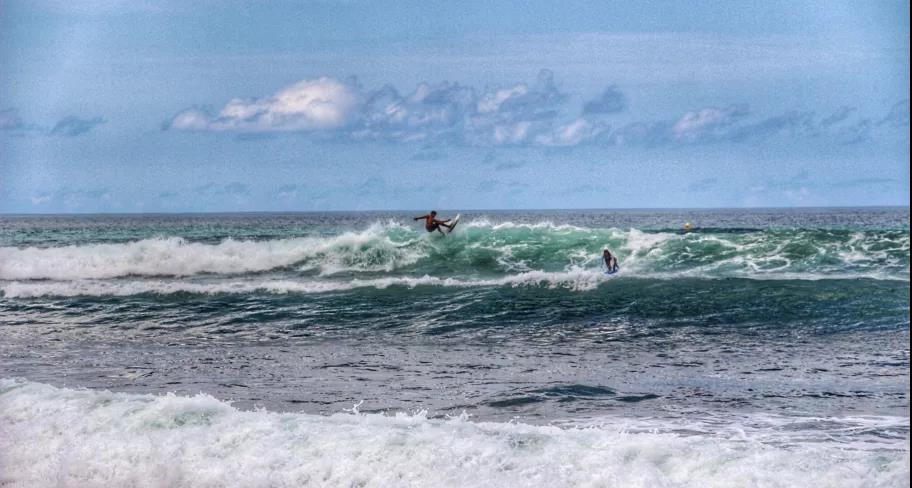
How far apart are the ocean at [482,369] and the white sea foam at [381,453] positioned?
0.6 inches

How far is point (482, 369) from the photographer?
7801mm

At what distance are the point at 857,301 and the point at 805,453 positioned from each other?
25.4 feet

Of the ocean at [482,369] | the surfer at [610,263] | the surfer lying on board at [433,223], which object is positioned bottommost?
the ocean at [482,369]

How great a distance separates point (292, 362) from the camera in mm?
8414

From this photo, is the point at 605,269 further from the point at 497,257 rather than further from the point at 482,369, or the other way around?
the point at 482,369

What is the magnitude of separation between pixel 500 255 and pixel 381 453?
12888mm

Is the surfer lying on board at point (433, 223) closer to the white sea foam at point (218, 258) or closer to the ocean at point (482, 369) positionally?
the ocean at point (482, 369)

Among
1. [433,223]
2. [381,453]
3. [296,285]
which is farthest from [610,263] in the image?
[381,453]

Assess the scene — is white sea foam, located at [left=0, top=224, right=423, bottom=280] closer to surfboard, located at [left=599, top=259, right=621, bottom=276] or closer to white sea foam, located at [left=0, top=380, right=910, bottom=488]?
surfboard, located at [left=599, top=259, right=621, bottom=276]

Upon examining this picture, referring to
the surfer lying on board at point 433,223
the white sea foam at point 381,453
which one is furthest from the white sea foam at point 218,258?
the white sea foam at point 381,453

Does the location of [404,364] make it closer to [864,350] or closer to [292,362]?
[292,362]

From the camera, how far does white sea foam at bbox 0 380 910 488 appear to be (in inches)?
172

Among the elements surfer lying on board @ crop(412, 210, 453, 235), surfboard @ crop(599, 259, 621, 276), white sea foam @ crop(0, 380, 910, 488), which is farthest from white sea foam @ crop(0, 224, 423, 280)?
white sea foam @ crop(0, 380, 910, 488)

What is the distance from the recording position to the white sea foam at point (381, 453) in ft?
14.3
